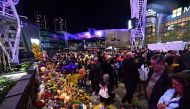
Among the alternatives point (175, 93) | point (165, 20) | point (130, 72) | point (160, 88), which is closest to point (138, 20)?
point (165, 20)

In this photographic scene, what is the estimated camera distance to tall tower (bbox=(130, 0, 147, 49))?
63438 millimetres

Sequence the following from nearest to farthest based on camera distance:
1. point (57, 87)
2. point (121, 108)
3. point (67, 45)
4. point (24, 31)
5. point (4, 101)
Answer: point (4, 101), point (57, 87), point (121, 108), point (24, 31), point (67, 45)

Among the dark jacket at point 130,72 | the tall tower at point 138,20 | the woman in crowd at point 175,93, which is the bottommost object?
the dark jacket at point 130,72

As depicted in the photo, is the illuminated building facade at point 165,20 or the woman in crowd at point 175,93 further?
the illuminated building facade at point 165,20

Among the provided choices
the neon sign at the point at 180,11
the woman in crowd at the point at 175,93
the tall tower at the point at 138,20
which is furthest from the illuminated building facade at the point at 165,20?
the woman in crowd at the point at 175,93

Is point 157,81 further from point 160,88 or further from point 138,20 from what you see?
point 138,20

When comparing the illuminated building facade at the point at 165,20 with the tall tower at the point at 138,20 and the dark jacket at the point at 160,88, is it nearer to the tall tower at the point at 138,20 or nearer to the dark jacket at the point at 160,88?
the tall tower at the point at 138,20

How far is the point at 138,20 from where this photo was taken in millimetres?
65625

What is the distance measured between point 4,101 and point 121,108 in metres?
4.72

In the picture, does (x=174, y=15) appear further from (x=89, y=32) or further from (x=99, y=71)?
(x=99, y=71)

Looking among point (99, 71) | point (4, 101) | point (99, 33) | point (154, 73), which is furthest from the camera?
point (99, 33)

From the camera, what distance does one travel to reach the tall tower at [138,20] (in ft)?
208

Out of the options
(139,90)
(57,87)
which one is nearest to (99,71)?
(139,90)

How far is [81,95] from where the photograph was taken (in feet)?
16.9
